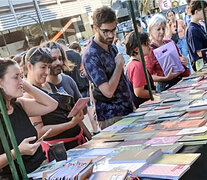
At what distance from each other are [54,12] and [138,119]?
4.63 metres

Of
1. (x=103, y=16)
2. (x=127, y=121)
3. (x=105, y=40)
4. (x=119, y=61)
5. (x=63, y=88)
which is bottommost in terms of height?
(x=127, y=121)

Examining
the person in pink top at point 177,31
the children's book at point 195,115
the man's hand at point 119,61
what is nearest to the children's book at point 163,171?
the children's book at point 195,115

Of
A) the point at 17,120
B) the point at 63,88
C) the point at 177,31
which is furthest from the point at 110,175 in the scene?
the point at 177,31

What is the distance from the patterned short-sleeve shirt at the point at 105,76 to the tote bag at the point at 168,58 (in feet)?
2.25

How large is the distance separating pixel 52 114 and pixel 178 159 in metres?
1.12

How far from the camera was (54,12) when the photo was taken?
6.15m

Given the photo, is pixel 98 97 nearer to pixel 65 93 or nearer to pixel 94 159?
pixel 65 93

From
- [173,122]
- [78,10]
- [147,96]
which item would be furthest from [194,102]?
[78,10]

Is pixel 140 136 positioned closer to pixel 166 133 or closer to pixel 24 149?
pixel 166 133

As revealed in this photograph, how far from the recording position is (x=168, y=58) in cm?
285

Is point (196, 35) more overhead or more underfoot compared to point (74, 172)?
more overhead

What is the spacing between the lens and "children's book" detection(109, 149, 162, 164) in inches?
49.5

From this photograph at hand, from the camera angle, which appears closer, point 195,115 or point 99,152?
point 99,152

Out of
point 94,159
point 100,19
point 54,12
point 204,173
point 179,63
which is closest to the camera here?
point 204,173
